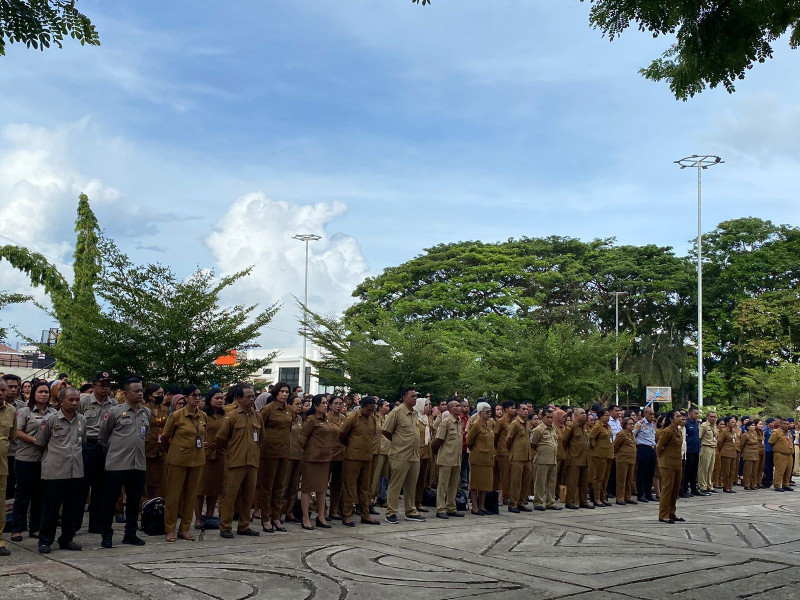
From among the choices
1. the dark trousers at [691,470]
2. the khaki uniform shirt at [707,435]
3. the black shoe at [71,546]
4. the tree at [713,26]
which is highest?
the tree at [713,26]

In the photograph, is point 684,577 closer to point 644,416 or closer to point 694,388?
point 644,416

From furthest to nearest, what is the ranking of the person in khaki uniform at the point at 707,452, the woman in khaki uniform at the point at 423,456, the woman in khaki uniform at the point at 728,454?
the woman in khaki uniform at the point at 728,454 < the person in khaki uniform at the point at 707,452 < the woman in khaki uniform at the point at 423,456

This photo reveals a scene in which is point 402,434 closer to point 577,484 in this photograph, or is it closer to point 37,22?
point 577,484

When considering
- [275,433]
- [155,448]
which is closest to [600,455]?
[275,433]

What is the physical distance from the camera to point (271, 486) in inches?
407

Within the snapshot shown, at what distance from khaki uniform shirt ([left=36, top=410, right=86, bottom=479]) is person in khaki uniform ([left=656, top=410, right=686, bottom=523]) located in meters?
8.17

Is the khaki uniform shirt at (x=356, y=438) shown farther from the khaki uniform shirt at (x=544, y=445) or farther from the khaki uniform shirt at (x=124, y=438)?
the khaki uniform shirt at (x=544, y=445)

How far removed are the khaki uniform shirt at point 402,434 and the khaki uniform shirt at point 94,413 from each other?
13.2 ft

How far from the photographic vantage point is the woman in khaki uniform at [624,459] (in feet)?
49.9

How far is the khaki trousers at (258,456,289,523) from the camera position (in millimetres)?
10258

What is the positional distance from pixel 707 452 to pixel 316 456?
445 inches

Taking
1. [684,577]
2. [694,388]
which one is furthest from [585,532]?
[694,388]

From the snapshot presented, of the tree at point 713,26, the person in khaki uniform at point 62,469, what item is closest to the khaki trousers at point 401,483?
the person in khaki uniform at point 62,469

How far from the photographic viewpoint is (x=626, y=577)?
305 inches
